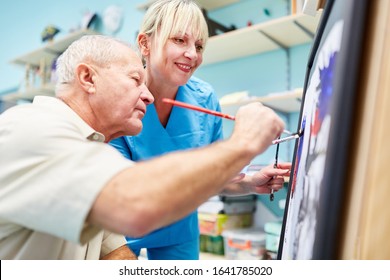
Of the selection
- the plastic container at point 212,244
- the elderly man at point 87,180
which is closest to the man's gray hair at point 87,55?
the elderly man at point 87,180

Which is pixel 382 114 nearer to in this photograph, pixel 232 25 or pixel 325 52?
pixel 325 52

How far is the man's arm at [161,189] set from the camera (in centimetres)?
43

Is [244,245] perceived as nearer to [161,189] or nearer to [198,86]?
[198,86]

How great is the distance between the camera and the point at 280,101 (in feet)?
6.00

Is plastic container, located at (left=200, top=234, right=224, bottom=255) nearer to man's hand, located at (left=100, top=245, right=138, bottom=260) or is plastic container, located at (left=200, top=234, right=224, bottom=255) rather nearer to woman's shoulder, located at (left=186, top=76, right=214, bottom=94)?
woman's shoulder, located at (left=186, top=76, right=214, bottom=94)

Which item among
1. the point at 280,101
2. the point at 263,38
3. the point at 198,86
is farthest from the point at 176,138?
the point at 263,38

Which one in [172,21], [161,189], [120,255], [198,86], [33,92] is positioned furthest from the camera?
[33,92]

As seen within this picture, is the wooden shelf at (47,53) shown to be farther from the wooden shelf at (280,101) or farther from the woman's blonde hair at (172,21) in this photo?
the woman's blonde hair at (172,21)

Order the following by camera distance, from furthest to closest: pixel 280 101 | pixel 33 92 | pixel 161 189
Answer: pixel 33 92, pixel 280 101, pixel 161 189

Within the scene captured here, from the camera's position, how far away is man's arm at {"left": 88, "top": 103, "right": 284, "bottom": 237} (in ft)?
1.40

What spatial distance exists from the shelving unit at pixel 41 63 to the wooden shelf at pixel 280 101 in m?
1.58

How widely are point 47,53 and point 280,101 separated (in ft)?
7.59

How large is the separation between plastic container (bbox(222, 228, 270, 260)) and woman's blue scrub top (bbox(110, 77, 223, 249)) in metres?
0.69
